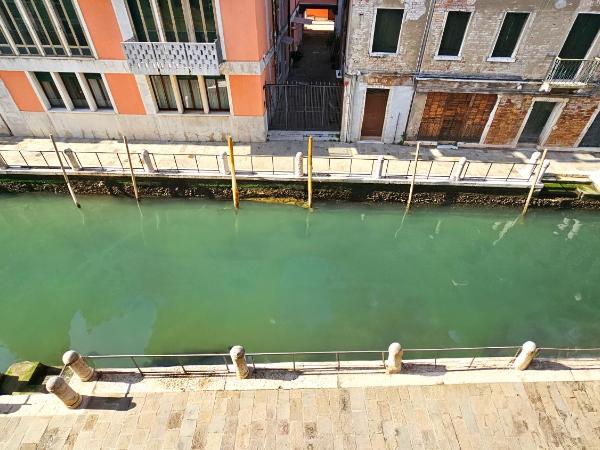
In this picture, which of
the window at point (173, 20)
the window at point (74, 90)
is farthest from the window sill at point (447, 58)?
the window at point (74, 90)

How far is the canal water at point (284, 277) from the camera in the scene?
11641 millimetres

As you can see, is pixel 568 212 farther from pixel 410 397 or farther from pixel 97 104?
pixel 97 104

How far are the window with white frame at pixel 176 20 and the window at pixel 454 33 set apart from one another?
9478 millimetres

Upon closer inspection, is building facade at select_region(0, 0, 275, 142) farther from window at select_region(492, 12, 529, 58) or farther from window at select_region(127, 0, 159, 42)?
window at select_region(492, 12, 529, 58)

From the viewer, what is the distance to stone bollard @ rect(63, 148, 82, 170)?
49.3ft

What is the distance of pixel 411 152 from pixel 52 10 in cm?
1656

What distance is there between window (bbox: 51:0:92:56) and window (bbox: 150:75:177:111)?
284 cm

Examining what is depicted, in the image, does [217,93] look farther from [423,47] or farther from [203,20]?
[423,47]

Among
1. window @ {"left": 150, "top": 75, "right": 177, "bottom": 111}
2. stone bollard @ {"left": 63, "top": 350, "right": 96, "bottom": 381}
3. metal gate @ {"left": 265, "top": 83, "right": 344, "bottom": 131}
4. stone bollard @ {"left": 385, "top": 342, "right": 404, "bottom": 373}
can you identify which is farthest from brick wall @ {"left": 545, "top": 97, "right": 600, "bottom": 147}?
stone bollard @ {"left": 63, "top": 350, "right": 96, "bottom": 381}

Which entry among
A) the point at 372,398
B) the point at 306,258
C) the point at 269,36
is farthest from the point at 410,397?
the point at 269,36

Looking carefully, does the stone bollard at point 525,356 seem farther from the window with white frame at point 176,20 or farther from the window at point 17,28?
the window at point 17,28

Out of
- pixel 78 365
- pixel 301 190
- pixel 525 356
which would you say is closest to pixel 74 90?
pixel 301 190

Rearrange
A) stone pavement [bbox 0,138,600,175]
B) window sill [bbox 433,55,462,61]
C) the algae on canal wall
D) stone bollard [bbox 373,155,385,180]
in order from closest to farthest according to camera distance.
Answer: stone bollard [bbox 373,155,385,180]
window sill [bbox 433,55,462,61]
the algae on canal wall
stone pavement [bbox 0,138,600,175]

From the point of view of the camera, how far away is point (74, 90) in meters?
17.4
